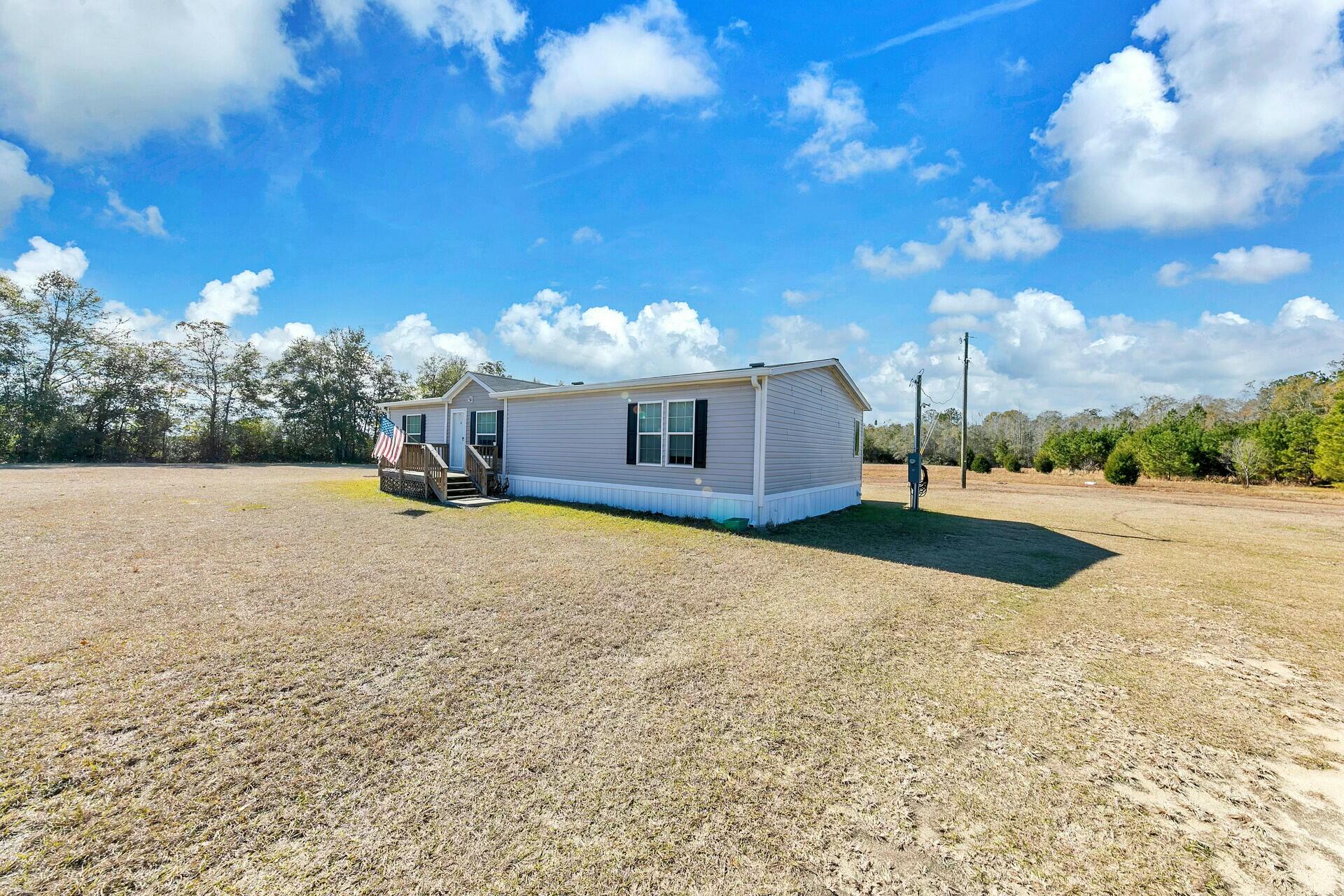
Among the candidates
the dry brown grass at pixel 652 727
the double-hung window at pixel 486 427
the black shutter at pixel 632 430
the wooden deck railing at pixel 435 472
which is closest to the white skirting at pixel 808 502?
the dry brown grass at pixel 652 727

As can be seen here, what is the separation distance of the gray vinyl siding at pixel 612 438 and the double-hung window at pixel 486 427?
643 mm

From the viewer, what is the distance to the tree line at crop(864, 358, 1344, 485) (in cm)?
2061

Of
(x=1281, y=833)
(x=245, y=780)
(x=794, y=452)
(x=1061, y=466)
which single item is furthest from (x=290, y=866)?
(x=1061, y=466)

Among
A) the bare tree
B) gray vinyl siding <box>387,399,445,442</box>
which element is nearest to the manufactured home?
gray vinyl siding <box>387,399,445,442</box>

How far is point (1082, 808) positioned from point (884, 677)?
4.43 ft

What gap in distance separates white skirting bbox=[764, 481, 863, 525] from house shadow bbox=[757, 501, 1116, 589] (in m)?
0.22

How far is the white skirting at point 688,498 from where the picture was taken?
962 cm

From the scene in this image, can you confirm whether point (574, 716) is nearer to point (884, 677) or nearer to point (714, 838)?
point (714, 838)

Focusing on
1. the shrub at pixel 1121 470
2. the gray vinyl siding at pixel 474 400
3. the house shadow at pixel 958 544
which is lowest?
the house shadow at pixel 958 544

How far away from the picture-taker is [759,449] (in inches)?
363

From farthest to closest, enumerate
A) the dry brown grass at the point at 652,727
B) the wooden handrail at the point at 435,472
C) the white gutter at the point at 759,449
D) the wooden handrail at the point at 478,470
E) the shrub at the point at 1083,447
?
1. the shrub at the point at 1083,447
2. the wooden handrail at the point at 478,470
3. the wooden handrail at the point at 435,472
4. the white gutter at the point at 759,449
5. the dry brown grass at the point at 652,727

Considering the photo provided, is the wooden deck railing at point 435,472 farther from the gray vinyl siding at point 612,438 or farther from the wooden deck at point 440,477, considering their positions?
the gray vinyl siding at point 612,438

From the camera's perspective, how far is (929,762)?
8.68ft

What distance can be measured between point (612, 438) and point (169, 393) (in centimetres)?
3045
